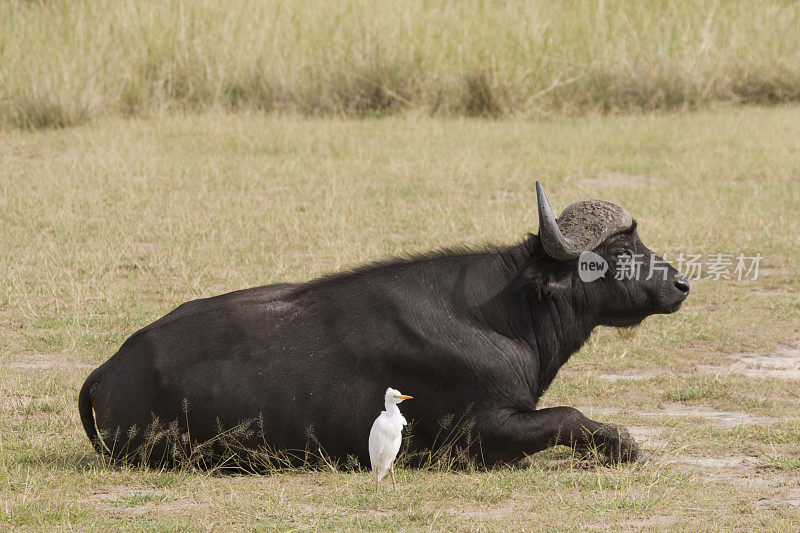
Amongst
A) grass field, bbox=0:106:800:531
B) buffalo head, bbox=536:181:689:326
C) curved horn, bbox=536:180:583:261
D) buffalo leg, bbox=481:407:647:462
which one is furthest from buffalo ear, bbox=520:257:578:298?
grass field, bbox=0:106:800:531

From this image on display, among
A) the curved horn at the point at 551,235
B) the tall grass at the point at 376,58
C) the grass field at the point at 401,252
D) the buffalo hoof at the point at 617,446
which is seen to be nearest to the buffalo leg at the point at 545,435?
the buffalo hoof at the point at 617,446

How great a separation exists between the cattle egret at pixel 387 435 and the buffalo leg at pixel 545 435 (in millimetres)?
667

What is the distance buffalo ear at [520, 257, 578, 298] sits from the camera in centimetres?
580

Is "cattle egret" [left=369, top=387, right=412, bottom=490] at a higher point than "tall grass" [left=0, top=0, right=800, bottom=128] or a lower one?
higher

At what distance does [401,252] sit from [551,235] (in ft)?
14.1

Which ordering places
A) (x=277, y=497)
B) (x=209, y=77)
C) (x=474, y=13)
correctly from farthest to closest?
(x=474, y=13), (x=209, y=77), (x=277, y=497)

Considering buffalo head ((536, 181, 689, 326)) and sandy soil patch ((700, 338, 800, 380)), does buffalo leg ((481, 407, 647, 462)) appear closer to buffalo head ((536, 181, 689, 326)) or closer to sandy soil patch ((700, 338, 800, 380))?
buffalo head ((536, 181, 689, 326))

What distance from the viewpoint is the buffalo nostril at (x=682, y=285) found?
611 cm

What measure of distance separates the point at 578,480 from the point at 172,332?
6.41ft

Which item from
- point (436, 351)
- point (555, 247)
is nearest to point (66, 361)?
point (436, 351)

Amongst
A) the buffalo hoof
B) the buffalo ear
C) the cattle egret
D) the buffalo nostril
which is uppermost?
the buffalo ear

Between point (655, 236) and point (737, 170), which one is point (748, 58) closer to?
point (737, 170)

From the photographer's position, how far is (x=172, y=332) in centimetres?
550

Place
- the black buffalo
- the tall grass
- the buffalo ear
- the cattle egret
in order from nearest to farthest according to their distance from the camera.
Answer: the cattle egret < the black buffalo < the buffalo ear < the tall grass
